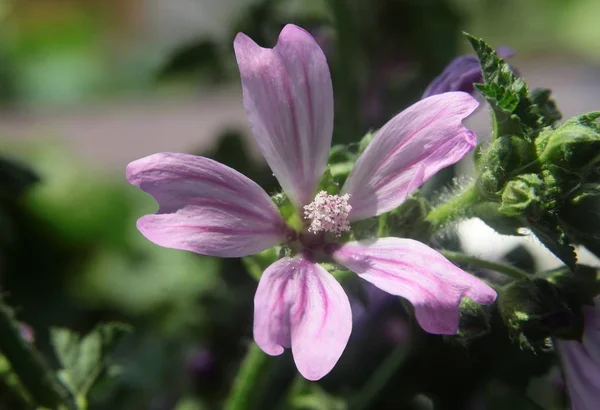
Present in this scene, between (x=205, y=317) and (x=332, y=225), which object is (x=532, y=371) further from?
(x=205, y=317)

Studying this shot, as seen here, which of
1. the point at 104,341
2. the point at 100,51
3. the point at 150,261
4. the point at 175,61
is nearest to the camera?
the point at 104,341

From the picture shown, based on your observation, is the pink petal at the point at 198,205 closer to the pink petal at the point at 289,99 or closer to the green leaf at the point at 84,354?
the pink petal at the point at 289,99

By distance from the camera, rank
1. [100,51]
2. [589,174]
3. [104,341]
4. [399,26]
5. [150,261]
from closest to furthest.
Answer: [589,174] → [104,341] → [399,26] → [150,261] → [100,51]

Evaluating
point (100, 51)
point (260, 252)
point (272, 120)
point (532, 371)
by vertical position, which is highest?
point (272, 120)

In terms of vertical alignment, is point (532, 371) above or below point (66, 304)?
above

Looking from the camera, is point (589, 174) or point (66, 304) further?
point (66, 304)

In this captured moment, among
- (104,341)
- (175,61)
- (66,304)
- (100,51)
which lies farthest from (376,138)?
(100,51)

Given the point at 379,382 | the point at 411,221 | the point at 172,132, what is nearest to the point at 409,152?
the point at 411,221

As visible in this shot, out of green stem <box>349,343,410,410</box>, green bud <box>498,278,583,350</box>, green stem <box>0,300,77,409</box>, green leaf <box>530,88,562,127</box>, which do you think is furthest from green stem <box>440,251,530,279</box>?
green stem <box>0,300,77,409</box>
